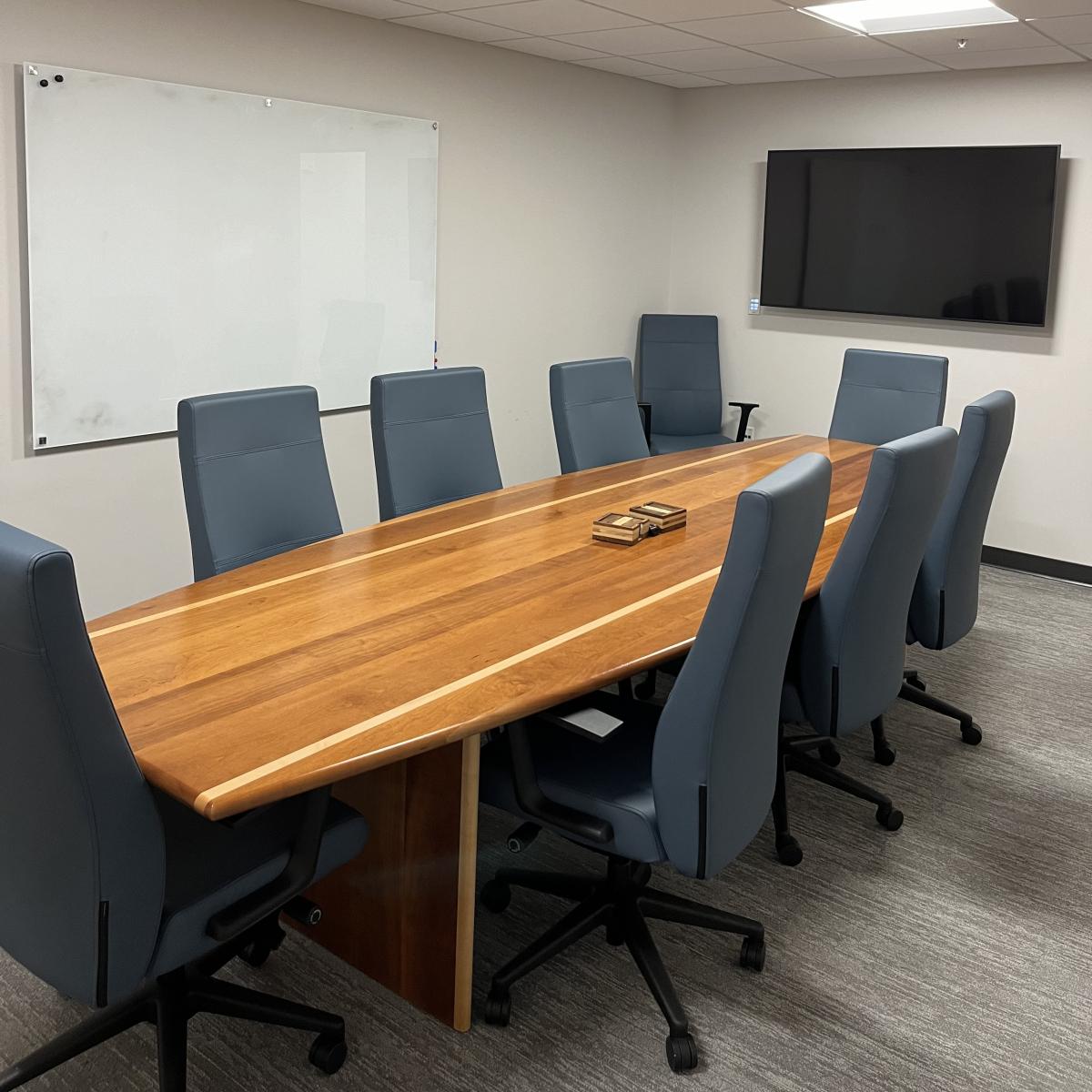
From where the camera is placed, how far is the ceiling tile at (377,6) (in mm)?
4734

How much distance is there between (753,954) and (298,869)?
3.87ft

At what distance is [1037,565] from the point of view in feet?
20.6

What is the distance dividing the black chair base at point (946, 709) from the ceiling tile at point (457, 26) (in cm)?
331

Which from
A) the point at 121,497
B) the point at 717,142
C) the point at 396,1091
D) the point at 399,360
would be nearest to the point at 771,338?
the point at 717,142

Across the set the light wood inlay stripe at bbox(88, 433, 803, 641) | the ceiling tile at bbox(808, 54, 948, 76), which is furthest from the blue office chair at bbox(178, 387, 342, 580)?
the ceiling tile at bbox(808, 54, 948, 76)

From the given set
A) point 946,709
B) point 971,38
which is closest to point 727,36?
point 971,38

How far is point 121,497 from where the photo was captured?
4578 millimetres

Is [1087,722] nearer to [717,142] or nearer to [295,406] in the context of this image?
[295,406]

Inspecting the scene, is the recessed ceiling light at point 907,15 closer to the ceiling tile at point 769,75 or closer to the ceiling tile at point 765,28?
the ceiling tile at point 765,28

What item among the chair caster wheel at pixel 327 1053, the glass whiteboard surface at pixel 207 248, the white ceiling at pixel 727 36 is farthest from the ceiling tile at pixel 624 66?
the chair caster wheel at pixel 327 1053

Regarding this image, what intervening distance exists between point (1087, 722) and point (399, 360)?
3.42m

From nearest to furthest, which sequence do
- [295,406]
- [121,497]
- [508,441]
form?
[295,406] → [121,497] → [508,441]

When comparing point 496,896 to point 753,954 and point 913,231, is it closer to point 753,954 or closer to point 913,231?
point 753,954

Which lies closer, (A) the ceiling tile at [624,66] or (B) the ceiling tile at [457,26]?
(B) the ceiling tile at [457,26]
